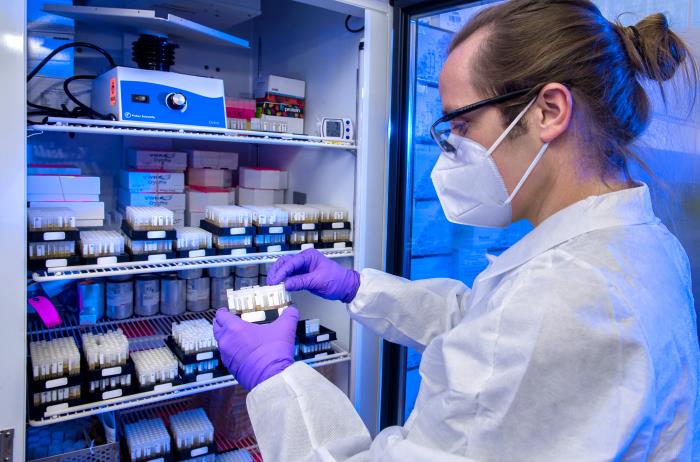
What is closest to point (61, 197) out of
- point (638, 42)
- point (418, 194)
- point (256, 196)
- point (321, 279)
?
point (256, 196)

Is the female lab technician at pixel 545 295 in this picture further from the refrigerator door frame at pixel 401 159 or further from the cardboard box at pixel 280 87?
the cardboard box at pixel 280 87

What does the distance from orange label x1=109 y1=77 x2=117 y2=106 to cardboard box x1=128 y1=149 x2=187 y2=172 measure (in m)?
0.34

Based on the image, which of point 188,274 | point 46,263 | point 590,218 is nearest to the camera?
point 590,218

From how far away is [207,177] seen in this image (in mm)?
2119

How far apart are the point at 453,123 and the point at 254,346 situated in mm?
649

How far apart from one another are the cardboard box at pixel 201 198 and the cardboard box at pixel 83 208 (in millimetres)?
390

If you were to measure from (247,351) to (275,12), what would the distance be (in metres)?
1.76

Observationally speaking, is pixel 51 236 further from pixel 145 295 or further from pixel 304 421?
pixel 304 421

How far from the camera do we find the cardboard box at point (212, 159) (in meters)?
2.14

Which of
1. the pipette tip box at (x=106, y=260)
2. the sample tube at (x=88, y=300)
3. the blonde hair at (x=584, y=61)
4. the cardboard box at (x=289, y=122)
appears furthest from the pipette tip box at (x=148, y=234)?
the blonde hair at (x=584, y=61)

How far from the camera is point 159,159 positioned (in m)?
2.04

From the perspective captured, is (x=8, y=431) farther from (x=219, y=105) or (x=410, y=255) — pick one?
(x=410, y=255)

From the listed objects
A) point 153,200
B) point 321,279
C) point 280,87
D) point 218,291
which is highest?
point 280,87

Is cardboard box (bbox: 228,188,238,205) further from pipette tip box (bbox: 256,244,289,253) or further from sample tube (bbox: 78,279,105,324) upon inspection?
sample tube (bbox: 78,279,105,324)
